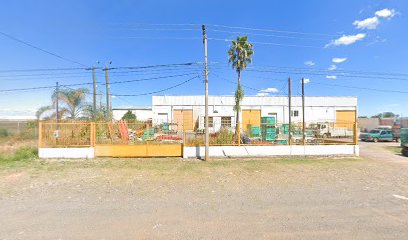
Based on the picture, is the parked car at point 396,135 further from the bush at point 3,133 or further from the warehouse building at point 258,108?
the bush at point 3,133

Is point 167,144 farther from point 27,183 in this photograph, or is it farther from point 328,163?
point 328,163

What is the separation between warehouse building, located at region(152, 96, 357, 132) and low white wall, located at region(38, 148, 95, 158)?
77.4ft

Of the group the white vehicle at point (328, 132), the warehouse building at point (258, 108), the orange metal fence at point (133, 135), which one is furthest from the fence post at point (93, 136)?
the warehouse building at point (258, 108)

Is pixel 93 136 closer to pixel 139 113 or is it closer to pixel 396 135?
pixel 396 135

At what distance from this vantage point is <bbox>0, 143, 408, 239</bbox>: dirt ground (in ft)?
11.9

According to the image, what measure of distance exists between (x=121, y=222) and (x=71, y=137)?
373 inches

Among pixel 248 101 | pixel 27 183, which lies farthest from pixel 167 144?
pixel 248 101

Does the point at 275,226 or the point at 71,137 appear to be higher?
the point at 71,137

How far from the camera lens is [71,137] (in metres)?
11.5

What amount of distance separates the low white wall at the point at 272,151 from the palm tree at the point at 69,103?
2111cm

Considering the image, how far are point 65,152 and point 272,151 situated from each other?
36.5 feet

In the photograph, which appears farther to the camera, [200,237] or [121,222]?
[121,222]

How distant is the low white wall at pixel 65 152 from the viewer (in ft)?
35.7

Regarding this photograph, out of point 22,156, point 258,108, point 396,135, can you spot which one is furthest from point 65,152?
point 396,135
